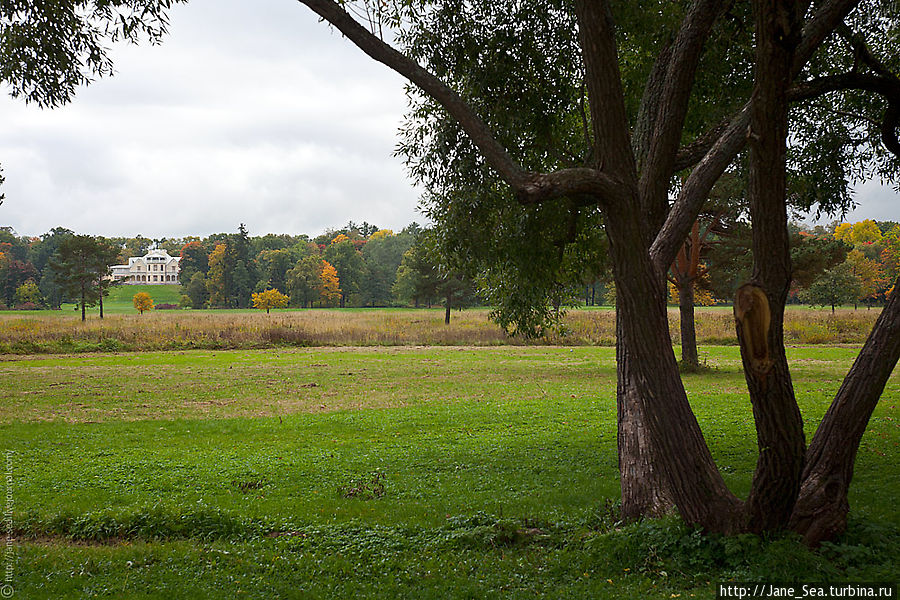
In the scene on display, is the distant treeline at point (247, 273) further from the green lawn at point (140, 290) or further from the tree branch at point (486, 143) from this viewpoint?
the tree branch at point (486, 143)

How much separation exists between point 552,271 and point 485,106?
2.42 m

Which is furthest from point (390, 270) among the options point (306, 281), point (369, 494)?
point (369, 494)

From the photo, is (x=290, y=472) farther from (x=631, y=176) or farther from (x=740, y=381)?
(x=740, y=381)

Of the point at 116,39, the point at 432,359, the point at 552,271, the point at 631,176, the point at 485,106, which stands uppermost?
the point at 116,39

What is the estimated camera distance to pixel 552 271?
857cm

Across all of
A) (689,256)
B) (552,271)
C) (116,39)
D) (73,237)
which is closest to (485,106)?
(552,271)

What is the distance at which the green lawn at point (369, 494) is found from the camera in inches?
199

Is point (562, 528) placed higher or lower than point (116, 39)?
lower

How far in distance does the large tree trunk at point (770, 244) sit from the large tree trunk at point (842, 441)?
0.64 meters

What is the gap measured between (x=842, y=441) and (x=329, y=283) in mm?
78158

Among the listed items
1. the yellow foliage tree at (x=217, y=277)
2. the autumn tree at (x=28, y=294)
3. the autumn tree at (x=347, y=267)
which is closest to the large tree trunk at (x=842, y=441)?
the autumn tree at (x=28, y=294)

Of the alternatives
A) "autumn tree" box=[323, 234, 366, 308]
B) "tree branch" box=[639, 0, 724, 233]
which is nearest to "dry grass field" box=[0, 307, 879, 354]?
"tree branch" box=[639, 0, 724, 233]

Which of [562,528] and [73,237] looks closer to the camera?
[562,528]

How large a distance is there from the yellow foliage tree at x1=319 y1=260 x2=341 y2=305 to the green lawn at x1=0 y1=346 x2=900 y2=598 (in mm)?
60648
